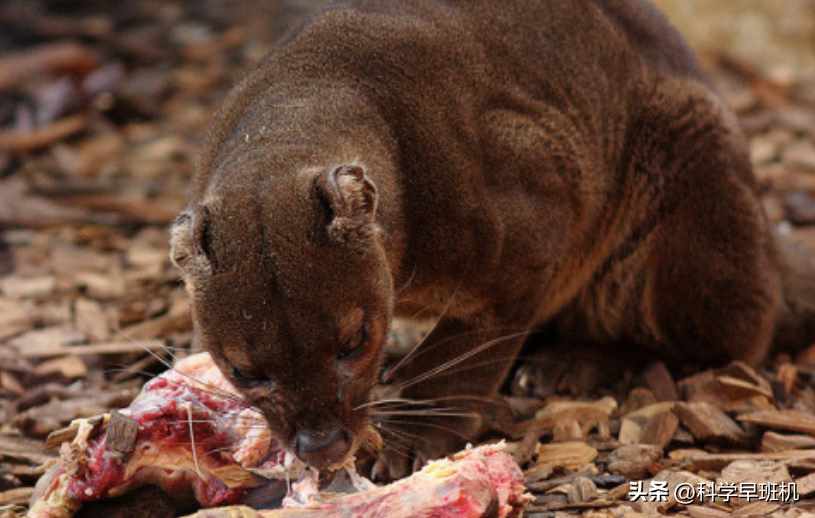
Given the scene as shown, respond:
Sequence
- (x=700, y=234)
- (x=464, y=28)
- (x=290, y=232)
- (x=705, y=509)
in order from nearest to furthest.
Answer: (x=290, y=232), (x=705, y=509), (x=464, y=28), (x=700, y=234)

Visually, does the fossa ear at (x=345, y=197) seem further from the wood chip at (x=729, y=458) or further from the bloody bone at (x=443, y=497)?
the wood chip at (x=729, y=458)

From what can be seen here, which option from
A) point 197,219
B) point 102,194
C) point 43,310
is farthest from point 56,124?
point 197,219

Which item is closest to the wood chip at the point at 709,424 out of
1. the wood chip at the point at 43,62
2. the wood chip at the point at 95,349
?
the wood chip at the point at 95,349

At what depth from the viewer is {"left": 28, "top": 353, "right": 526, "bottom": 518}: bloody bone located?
3.69 metres

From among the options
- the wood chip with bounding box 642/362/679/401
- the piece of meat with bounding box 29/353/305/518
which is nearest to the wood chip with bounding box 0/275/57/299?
the piece of meat with bounding box 29/353/305/518

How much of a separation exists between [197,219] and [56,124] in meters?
5.40

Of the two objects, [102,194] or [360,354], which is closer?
[360,354]

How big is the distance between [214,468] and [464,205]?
4.26 feet

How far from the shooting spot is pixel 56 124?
8883mm

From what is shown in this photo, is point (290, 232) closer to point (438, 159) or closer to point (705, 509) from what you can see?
point (438, 159)

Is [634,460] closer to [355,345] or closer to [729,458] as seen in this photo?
[729,458]

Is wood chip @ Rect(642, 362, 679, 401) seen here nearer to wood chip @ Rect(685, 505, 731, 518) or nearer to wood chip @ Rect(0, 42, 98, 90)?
wood chip @ Rect(685, 505, 731, 518)

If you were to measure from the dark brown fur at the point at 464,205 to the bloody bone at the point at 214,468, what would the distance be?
227mm

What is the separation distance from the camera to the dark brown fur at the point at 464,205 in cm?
385
